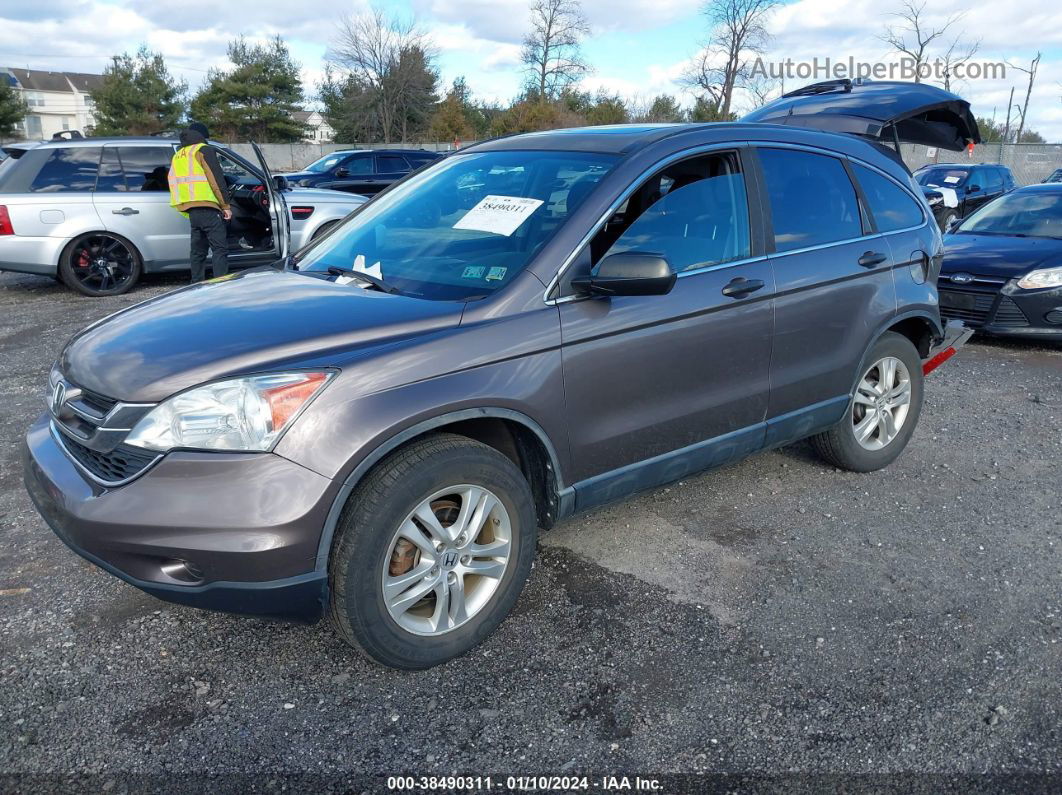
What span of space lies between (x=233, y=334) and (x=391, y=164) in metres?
14.9

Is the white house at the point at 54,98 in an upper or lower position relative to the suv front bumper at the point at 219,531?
upper

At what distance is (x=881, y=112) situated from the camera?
4.88 m

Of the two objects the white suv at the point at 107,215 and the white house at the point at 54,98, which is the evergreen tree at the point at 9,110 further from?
the white house at the point at 54,98

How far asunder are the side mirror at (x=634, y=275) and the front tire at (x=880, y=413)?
1805 millimetres

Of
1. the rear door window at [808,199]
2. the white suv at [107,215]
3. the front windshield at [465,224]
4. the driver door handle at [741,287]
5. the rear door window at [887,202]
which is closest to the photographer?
the front windshield at [465,224]

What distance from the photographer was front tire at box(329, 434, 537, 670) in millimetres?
2525

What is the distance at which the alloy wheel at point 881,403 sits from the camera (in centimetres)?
434

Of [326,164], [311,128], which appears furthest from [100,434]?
[311,128]

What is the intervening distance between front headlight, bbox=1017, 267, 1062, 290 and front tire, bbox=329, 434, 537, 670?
20.3 feet

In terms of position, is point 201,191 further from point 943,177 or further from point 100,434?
point 943,177

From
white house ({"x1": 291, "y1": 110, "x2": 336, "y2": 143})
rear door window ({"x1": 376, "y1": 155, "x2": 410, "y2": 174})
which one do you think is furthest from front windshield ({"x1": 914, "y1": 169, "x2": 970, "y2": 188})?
white house ({"x1": 291, "y1": 110, "x2": 336, "y2": 143})

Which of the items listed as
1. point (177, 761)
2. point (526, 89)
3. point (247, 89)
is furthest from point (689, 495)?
point (247, 89)

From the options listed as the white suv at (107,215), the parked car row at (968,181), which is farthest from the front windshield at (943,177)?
the white suv at (107,215)

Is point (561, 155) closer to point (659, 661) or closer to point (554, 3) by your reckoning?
point (659, 661)
